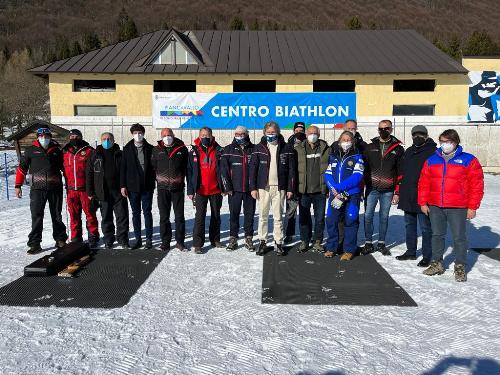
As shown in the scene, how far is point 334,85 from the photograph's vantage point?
1947 cm

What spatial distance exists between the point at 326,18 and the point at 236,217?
103m

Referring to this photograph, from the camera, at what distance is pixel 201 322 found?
3744 mm

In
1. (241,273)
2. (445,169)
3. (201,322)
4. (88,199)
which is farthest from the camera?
(88,199)

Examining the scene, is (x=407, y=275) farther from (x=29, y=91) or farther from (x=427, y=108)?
(x=29, y=91)

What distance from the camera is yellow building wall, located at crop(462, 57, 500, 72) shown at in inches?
814

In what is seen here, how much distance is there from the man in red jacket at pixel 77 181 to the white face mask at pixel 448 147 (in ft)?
16.6

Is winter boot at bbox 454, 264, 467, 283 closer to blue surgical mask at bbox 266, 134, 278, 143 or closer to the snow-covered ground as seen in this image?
the snow-covered ground

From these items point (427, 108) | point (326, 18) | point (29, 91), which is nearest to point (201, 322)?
point (427, 108)

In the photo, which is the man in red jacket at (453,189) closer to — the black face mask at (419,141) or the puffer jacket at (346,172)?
the black face mask at (419,141)

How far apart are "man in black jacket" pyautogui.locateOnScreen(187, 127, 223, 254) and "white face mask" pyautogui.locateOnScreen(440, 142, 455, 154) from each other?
3.09m

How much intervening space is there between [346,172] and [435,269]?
5.59 ft

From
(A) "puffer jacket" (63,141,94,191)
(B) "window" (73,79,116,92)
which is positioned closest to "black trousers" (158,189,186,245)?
(A) "puffer jacket" (63,141,94,191)

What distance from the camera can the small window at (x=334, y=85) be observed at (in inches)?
757

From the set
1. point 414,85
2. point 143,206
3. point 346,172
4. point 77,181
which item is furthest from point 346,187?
point 414,85
